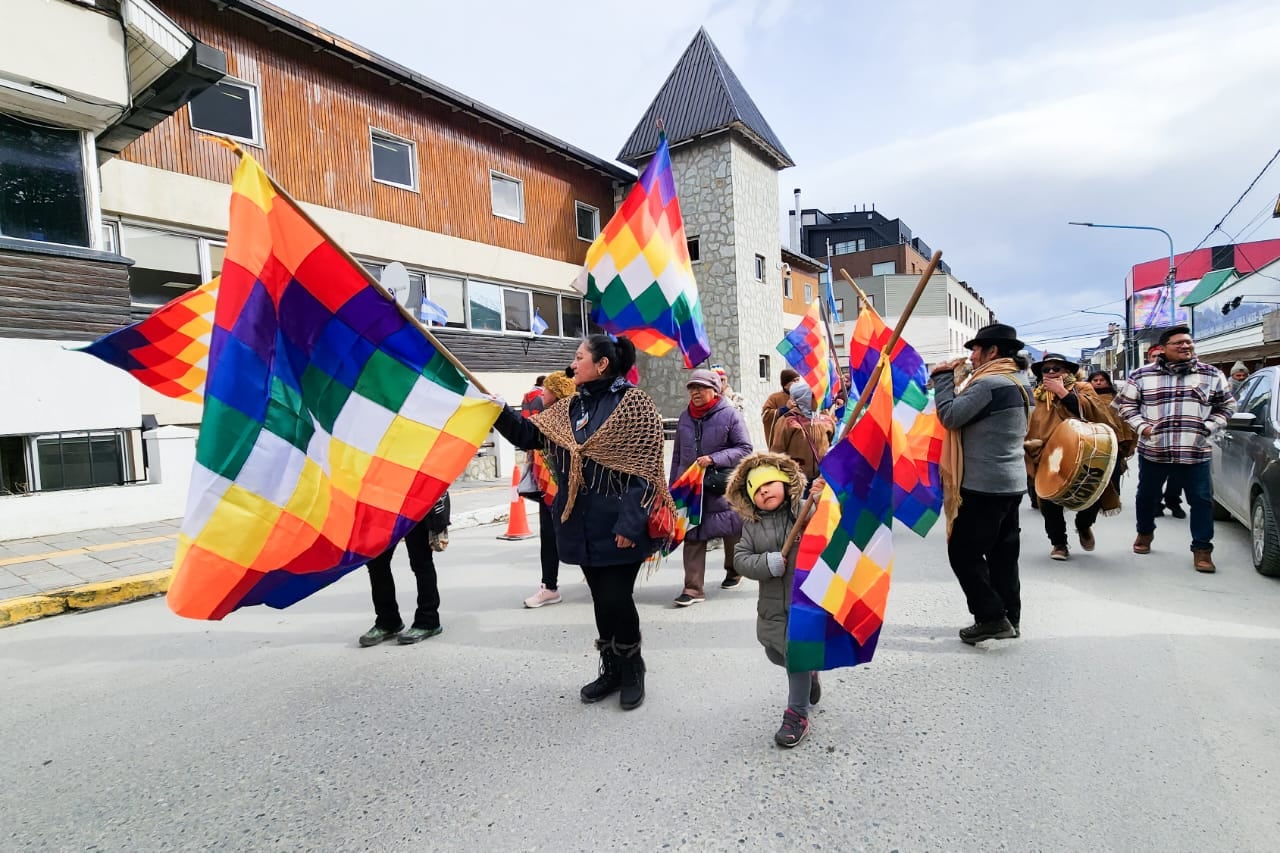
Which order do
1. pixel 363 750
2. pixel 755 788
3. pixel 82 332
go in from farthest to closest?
pixel 82 332 → pixel 363 750 → pixel 755 788

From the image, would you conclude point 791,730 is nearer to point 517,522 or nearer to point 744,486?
point 744,486

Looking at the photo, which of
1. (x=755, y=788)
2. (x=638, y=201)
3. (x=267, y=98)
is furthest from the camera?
(x=267, y=98)

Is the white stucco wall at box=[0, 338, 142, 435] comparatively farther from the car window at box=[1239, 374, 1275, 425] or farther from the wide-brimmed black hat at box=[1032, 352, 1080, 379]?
the car window at box=[1239, 374, 1275, 425]

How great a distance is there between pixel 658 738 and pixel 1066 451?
4.16 m

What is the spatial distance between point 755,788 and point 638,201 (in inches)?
206

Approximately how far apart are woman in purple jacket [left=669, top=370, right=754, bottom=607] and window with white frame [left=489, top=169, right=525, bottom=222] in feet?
42.5

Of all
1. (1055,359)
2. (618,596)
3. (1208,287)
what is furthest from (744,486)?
(1208,287)

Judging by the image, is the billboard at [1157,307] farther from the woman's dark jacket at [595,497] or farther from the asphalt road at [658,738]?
the woman's dark jacket at [595,497]

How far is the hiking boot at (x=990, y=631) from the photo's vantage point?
13.0 ft

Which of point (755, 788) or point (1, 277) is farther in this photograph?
point (1, 277)

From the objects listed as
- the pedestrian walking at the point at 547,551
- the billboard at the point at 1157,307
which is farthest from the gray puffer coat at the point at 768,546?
the billboard at the point at 1157,307

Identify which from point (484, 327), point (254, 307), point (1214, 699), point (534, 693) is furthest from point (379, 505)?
point (484, 327)

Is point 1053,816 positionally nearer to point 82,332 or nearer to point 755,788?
point 755,788

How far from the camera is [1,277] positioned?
7473 mm
